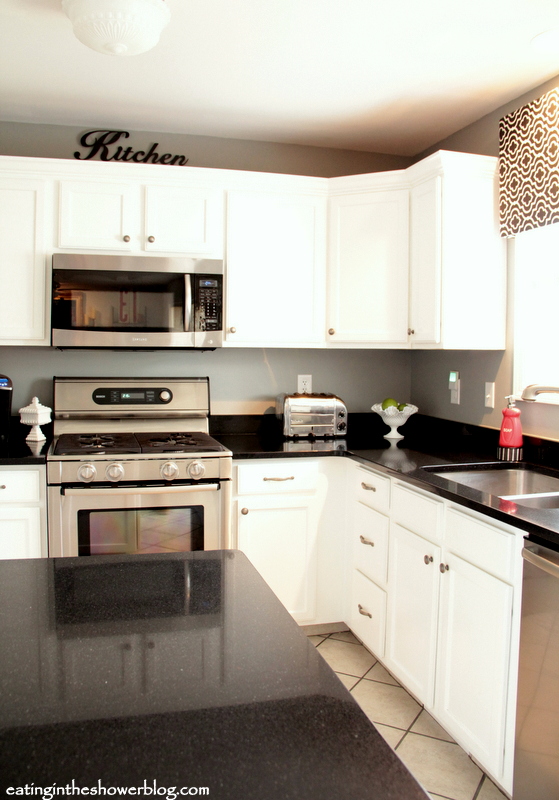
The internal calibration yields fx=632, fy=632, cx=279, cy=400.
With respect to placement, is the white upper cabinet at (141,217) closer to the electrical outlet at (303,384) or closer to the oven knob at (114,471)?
the electrical outlet at (303,384)

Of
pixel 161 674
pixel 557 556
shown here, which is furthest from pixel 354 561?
pixel 161 674

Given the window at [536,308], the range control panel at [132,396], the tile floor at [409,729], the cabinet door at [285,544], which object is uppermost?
the window at [536,308]

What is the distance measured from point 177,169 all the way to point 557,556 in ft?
7.58

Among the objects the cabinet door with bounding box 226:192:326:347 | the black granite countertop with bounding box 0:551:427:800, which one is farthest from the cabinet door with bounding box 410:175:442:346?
the black granite countertop with bounding box 0:551:427:800

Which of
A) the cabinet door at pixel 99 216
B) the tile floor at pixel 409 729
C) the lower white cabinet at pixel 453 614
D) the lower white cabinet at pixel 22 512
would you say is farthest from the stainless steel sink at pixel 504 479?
the cabinet door at pixel 99 216

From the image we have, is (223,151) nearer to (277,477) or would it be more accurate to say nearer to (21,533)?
(277,477)

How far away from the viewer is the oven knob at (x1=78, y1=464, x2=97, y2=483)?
8.32 ft

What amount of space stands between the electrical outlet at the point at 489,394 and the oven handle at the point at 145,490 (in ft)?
4.25

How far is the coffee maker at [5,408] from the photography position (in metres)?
2.79

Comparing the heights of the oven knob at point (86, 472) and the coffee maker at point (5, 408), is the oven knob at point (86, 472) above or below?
below

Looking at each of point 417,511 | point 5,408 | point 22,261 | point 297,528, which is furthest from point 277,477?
point 22,261

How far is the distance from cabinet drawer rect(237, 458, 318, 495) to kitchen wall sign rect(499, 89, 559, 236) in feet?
4.42

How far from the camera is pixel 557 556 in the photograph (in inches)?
62.3

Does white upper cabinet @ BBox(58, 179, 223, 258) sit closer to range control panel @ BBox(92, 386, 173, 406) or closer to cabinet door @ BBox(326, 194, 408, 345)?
cabinet door @ BBox(326, 194, 408, 345)
